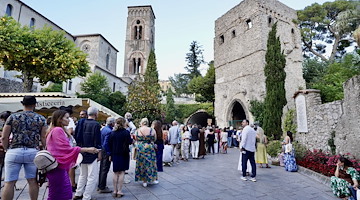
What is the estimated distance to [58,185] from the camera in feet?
8.54

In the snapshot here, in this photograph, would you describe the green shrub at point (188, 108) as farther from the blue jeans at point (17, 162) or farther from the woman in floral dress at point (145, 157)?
the blue jeans at point (17, 162)

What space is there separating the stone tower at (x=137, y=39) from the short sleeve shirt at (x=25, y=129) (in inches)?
1603

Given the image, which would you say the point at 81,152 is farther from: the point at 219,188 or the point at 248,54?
the point at 248,54

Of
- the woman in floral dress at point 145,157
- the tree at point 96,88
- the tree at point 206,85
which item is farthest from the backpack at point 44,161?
the tree at point 206,85

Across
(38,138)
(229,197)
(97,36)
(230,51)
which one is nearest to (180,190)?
(229,197)

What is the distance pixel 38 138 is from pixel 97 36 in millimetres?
36687

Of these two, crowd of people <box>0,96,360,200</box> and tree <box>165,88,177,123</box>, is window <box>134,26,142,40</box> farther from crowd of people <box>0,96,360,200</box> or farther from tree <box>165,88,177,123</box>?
crowd of people <box>0,96,360,200</box>

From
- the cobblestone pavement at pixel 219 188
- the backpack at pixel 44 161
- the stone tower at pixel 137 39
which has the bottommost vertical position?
the cobblestone pavement at pixel 219 188

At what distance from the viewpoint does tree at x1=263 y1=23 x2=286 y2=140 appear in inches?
502

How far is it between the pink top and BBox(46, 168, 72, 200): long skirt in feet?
0.30

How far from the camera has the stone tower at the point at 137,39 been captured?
43.8 m

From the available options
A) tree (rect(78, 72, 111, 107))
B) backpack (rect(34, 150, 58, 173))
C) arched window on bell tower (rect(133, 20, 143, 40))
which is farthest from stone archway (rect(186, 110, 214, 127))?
backpack (rect(34, 150, 58, 173))

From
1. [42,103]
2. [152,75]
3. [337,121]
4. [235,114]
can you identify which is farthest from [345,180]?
[152,75]

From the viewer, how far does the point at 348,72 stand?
12.6 meters
